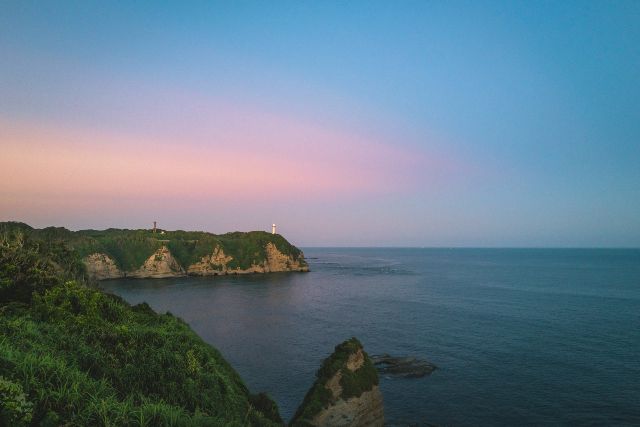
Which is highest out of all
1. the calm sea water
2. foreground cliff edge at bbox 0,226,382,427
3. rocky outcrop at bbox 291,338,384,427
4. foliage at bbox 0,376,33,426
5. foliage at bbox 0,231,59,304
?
foliage at bbox 0,231,59,304

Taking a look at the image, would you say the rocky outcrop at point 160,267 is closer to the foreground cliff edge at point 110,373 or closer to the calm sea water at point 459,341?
the calm sea water at point 459,341

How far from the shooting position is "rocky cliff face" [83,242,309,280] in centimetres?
12825

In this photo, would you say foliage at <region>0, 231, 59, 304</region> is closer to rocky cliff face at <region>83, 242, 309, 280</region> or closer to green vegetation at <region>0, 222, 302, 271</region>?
rocky cliff face at <region>83, 242, 309, 280</region>

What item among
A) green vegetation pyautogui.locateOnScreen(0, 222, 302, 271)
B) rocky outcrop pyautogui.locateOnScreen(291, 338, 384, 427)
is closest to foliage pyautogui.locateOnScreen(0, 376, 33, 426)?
rocky outcrop pyautogui.locateOnScreen(291, 338, 384, 427)

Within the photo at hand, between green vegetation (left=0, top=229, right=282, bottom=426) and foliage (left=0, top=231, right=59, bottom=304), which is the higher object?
foliage (left=0, top=231, right=59, bottom=304)

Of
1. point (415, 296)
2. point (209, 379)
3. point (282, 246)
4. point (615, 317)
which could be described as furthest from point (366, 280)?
point (209, 379)

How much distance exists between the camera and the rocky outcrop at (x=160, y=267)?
13550 centimetres

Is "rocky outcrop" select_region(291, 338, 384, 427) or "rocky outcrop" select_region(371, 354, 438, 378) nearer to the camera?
"rocky outcrop" select_region(291, 338, 384, 427)

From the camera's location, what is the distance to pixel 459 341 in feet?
165

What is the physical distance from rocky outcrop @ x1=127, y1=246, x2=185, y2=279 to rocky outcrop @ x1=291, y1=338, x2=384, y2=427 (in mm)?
125564

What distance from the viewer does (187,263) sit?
14750 cm

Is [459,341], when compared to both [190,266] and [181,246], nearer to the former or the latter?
[190,266]

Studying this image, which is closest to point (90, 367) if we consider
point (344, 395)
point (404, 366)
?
point (344, 395)

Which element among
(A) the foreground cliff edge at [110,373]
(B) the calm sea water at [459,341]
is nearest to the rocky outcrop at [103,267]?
(B) the calm sea water at [459,341]
